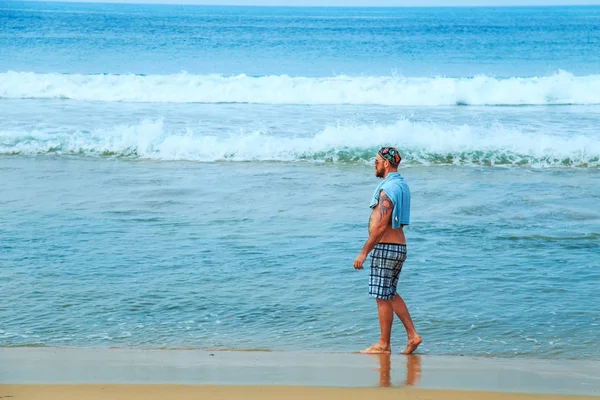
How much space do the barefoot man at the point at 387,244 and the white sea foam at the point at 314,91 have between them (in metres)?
20.3

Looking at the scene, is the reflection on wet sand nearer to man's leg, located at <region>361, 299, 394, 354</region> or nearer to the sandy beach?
man's leg, located at <region>361, 299, 394, 354</region>

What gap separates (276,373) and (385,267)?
4.17ft

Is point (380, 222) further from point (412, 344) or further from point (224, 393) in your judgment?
point (224, 393)

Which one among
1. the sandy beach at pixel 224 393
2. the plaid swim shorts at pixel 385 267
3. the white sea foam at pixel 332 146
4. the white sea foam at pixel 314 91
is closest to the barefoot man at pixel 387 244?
the plaid swim shorts at pixel 385 267

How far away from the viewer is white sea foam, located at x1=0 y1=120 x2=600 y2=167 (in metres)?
16.3

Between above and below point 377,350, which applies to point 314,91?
above

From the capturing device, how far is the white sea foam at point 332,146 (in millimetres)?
16344

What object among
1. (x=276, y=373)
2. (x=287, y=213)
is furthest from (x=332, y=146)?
(x=276, y=373)

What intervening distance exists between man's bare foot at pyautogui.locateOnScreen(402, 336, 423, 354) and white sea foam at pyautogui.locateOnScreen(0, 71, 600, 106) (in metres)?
20.4

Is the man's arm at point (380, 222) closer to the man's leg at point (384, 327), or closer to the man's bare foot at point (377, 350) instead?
the man's leg at point (384, 327)

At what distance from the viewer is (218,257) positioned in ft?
29.5

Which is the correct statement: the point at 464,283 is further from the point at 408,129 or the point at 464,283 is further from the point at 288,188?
the point at 408,129

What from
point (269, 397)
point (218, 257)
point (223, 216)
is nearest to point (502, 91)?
point (223, 216)

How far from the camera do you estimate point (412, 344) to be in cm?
623
